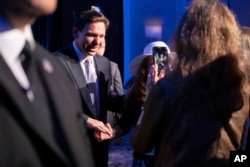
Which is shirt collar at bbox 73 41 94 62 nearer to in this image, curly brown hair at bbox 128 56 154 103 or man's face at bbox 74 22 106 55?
man's face at bbox 74 22 106 55

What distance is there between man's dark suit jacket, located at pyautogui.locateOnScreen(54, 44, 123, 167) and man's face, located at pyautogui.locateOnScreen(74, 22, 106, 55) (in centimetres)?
6

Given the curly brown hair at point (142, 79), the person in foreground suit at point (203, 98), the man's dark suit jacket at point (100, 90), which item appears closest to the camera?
the person in foreground suit at point (203, 98)

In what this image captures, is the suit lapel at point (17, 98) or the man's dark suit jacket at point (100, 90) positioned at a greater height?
the suit lapel at point (17, 98)

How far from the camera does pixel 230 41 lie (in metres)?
1.54

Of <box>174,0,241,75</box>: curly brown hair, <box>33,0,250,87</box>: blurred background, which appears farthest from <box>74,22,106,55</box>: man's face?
<box>33,0,250,87</box>: blurred background

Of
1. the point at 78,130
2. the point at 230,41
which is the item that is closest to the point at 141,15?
the point at 230,41

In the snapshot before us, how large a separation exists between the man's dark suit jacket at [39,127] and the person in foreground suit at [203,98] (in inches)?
26.3

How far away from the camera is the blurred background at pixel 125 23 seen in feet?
17.6

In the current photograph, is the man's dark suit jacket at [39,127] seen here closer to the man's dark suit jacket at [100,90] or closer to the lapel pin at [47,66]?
the lapel pin at [47,66]

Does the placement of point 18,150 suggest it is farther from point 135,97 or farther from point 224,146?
point 135,97

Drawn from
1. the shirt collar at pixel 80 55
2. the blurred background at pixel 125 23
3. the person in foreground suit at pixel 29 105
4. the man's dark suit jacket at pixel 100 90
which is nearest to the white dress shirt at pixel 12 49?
the person in foreground suit at pixel 29 105

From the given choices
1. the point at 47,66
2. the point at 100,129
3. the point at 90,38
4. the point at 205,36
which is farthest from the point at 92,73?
the point at 47,66

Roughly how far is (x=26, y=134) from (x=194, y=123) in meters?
0.82

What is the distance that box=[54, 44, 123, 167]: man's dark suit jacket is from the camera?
230cm
